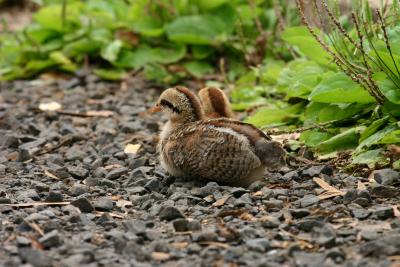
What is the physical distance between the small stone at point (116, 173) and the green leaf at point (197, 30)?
3.90m

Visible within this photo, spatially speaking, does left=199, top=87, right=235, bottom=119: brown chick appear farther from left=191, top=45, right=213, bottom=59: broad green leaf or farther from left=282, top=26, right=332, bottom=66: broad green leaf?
left=191, top=45, right=213, bottom=59: broad green leaf

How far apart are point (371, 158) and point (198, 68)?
466 cm

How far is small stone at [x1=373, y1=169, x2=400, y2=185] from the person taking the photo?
20.2 ft

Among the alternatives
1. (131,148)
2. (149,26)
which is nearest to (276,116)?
(131,148)

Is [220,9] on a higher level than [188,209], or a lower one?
higher

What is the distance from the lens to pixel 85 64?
37.1 feet

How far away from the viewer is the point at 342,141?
7.04m

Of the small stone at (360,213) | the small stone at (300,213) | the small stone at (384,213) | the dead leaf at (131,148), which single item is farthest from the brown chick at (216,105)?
the small stone at (384,213)

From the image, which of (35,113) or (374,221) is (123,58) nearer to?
(35,113)

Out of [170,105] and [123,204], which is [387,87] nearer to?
[170,105]

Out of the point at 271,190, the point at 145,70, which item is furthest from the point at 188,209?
the point at 145,70

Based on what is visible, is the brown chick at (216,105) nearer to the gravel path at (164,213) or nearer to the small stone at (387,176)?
the gravel path at (164,213)

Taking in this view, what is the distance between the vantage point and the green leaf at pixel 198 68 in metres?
10.8

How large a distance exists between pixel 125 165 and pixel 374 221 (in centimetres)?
280
